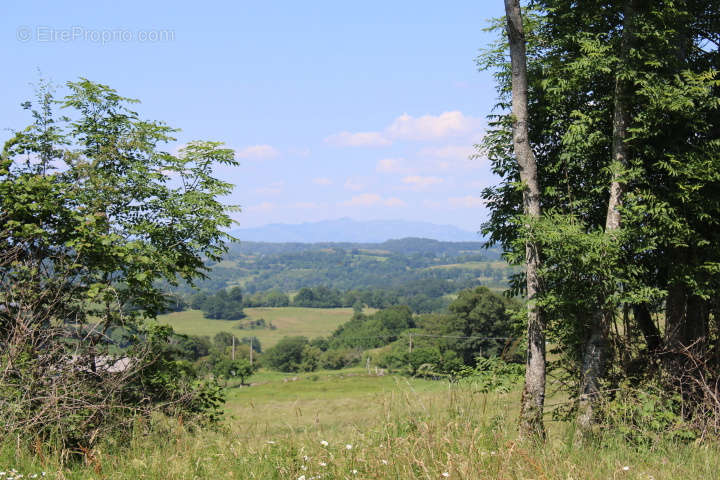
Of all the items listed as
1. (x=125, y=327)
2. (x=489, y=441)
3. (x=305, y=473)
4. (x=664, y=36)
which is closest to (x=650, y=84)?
(x=664, y=36)

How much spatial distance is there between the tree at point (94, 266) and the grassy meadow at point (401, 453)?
75 cm

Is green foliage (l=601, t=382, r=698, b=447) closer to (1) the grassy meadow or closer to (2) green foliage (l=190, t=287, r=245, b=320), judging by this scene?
(1) the grassy meadow

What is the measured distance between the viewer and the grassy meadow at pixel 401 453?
3.71 m

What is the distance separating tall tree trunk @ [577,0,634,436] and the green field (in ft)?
370

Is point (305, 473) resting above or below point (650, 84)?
below

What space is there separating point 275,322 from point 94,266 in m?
145

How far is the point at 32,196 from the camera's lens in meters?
7.14

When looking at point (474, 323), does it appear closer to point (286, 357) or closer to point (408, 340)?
point (408, 340)

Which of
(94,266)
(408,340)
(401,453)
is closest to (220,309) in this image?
(408,340)

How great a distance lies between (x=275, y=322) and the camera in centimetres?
14962

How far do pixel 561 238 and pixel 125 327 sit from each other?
6.62m

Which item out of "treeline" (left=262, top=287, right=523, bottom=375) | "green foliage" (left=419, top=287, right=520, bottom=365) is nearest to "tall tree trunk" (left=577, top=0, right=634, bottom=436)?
"treeline" (left=262, top=287, right=523, bottom=375)

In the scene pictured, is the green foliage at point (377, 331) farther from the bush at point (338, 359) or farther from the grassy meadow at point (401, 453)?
the grassy meadow at point (401, 453)

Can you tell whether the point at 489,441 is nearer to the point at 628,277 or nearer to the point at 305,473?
the point at 305,473
